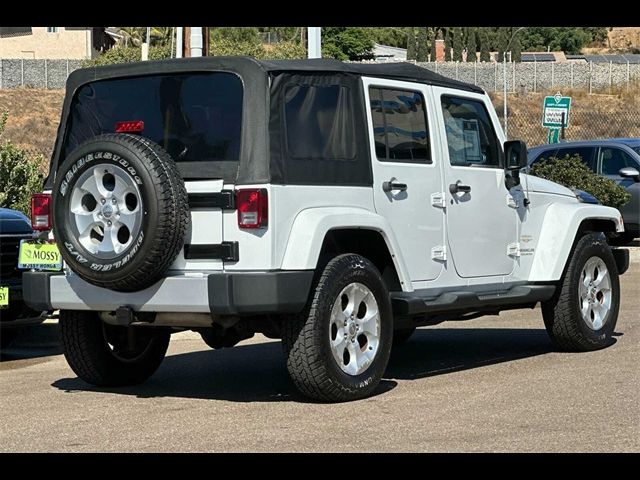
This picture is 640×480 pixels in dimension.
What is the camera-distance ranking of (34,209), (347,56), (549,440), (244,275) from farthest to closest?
(347,56) < (34,209) < (244,275) < (549,440)

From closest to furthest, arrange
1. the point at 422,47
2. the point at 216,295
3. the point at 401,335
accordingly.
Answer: the point at 216,295 < the point at 401,335 < the point at 422,47

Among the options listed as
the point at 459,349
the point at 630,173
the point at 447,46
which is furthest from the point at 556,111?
the point at 447,46

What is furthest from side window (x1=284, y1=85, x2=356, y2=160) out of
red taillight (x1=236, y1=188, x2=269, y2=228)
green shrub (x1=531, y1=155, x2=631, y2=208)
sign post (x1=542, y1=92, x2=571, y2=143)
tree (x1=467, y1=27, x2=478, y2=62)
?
tree (x1=467, y1=27, x2=478, y2=62)

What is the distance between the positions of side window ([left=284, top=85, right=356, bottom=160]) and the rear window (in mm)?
331

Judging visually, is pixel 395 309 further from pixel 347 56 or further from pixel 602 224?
pixel 347 56

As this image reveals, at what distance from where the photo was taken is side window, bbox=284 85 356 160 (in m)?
8.04

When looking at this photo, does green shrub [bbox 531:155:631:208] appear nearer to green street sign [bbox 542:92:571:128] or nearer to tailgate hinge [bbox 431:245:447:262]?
green street sign [bbox 542:92:571:128]

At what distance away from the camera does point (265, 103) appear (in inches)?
311

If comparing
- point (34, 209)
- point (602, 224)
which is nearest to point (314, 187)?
point (34, 209)

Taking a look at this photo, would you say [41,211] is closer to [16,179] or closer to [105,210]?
[105,210]

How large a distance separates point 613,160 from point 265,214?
1433 cm

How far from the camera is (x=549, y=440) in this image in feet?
21.8

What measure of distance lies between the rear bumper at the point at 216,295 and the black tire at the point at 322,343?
155 millimetres

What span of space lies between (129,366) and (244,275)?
1879 millimetres
